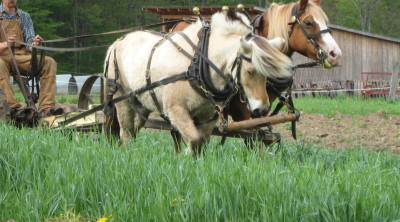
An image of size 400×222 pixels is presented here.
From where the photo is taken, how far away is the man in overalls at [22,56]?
23.9 ft

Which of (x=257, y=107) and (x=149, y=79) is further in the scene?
(x=149, y=79)

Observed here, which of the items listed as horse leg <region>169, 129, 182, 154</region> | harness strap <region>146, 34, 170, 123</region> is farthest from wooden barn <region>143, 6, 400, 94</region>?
harness strap <region>146, 34, 170, 123</region>

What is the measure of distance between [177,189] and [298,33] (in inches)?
114

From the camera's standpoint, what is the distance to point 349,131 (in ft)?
34.2

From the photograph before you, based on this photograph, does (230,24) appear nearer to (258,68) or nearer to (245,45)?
(245,45)

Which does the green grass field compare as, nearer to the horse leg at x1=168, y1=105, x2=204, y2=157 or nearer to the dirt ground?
the horse leg at x1=168, y1=105, x2=204, y2=157

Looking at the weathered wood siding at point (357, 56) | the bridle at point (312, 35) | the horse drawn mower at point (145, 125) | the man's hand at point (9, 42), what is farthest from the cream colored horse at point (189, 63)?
the weathered wood siding at point (357, 56)

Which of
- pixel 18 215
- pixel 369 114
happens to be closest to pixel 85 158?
pixel 18 215

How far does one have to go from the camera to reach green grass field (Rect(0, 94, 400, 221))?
3.07m

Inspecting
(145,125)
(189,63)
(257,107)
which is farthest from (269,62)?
(145,125)

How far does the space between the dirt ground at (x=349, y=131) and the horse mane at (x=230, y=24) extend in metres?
3.50

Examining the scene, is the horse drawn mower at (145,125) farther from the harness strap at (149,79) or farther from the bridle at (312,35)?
the bridle at (312,35)

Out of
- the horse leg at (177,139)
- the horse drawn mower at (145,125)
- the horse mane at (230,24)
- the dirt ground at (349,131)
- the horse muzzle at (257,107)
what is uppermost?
the horse mane at (230,24)

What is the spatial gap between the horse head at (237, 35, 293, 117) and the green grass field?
0.49 metres
